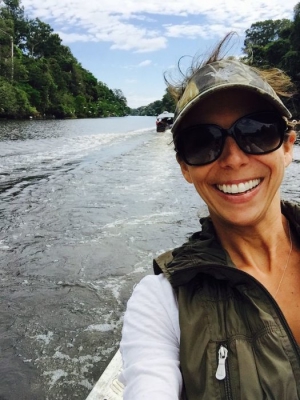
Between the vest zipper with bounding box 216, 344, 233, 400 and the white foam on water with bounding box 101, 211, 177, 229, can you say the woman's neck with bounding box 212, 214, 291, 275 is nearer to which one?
the vest zipper with bounding box 216, 344, 233, 400

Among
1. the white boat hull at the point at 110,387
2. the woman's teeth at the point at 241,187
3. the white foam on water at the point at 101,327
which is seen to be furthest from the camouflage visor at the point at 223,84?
the white foam on water at the point at 101,327

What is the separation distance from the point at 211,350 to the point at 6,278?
5.22m

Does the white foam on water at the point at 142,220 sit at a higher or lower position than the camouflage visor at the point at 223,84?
lower

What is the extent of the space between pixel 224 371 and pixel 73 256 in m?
5.72

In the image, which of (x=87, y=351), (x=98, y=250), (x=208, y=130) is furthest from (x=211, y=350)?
(x=98, y=250)

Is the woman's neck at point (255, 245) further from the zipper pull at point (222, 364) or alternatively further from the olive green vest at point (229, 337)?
the zipper pull at point (222, 364)

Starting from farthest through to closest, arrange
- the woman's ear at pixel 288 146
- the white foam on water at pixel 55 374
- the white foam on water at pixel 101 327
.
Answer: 1. the white foam on water at pixel 101 327
2. the white foam on water at pixel 55 374
3. the woman's ear at pixel 288 146

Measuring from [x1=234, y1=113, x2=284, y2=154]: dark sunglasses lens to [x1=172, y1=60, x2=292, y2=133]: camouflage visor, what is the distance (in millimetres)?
57

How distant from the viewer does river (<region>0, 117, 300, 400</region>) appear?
13.1 ft

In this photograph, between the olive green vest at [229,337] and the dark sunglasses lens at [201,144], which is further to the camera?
the dark sunglasses lens at [201,144]

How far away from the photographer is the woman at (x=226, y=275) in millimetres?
1290

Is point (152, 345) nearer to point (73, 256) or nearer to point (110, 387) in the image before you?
point (110, 387)

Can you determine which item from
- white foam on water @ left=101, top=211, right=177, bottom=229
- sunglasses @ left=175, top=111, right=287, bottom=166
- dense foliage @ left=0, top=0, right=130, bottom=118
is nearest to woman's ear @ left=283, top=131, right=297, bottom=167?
sunglasses @ left=175, top=111, right=287, bottom=166

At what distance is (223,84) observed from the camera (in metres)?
1.45
